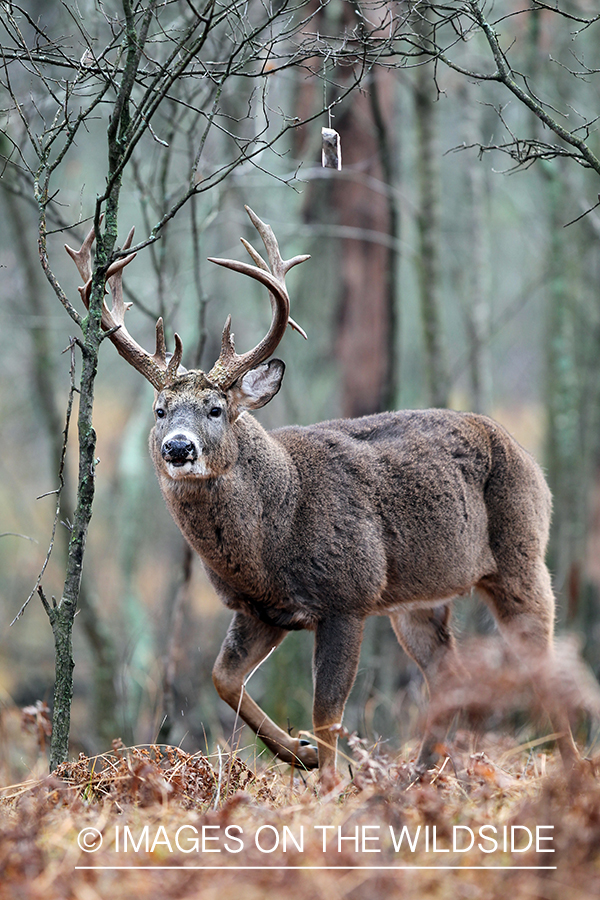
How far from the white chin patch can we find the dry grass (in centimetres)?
161

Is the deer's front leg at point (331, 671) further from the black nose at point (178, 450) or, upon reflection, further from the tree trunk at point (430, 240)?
the tree trunk at point (430, 240)

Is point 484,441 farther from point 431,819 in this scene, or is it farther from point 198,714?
point 198,714

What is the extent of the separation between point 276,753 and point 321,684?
559 mm

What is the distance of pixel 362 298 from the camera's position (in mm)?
12656

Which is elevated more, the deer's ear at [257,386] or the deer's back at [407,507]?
the deer's ear at [257,386]

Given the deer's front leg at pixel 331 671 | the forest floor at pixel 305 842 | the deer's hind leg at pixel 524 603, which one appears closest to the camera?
the forest floor at pixel 305 842

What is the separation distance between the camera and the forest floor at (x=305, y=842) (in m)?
2.89

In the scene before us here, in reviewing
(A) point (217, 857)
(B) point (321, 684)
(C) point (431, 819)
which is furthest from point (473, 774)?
(A) point (217, 857)

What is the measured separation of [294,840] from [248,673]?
2.44 metres

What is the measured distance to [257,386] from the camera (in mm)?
5723

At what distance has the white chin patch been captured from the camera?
207 inches

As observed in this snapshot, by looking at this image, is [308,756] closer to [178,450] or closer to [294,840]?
[178,450]

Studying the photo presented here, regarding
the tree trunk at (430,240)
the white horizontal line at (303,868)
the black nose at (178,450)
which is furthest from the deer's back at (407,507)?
the tree trunk at (430,240)

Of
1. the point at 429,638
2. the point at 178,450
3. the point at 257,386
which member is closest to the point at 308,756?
the point at 429,638
